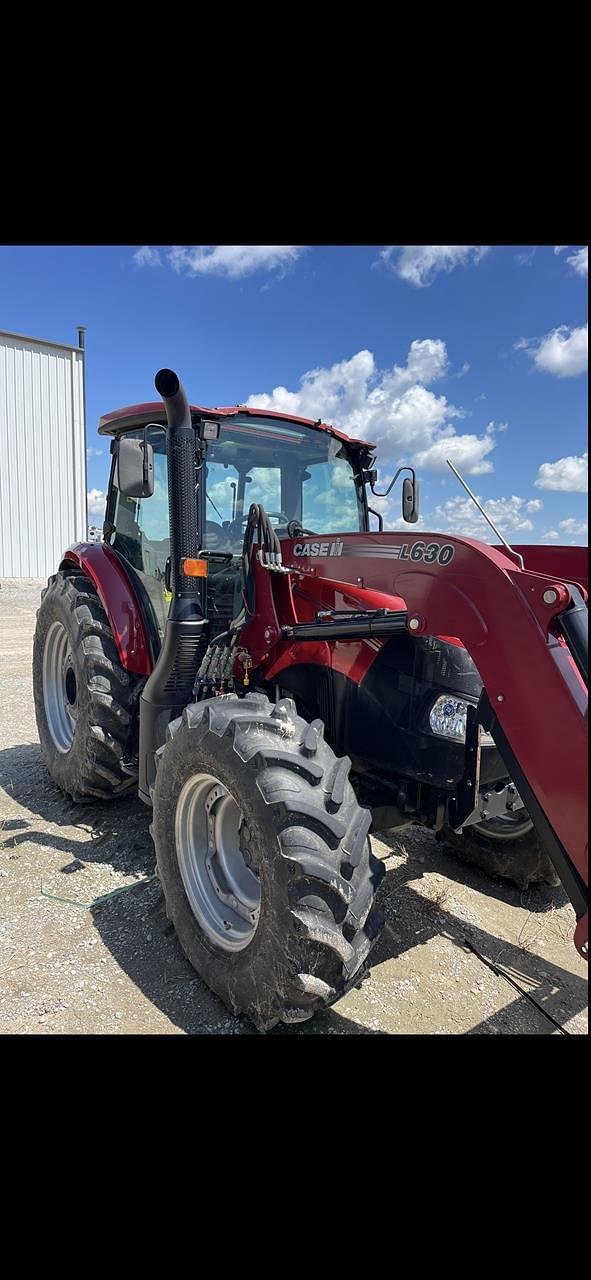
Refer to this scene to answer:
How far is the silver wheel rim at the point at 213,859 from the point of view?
8.82ft

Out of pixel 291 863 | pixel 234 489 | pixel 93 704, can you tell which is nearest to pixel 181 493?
pixel 234 489

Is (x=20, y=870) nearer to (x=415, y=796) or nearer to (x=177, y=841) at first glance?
(x=177, y=841)

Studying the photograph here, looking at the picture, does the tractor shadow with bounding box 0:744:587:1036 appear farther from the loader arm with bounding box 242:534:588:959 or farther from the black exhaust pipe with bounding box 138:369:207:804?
the loader arm with bounding box 242:534:588:959

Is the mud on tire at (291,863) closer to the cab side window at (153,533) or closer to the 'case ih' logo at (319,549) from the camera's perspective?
the 'case ih' logo at (319,549)

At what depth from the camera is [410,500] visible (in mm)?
3967

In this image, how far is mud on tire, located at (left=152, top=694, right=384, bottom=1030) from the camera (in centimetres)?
214

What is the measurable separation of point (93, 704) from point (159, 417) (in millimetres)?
1614

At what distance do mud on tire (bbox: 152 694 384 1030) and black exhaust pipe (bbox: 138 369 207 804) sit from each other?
2.78 ft

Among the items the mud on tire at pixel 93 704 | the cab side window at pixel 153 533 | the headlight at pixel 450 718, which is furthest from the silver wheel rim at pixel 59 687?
the headlight at pixel 450 718

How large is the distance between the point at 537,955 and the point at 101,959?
1.80m

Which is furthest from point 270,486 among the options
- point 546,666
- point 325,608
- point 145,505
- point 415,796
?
point 546,666

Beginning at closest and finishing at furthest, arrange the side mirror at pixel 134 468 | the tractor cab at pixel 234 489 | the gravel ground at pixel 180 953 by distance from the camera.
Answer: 1. the gravel ground at pixel 180 953
2. the side mirror at pixel 134 468
3. the tractor cab at pixel 234 489

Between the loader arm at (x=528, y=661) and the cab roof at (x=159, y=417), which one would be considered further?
the cab roof at (x=159, y=417)

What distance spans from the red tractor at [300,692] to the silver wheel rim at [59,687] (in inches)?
12.0
